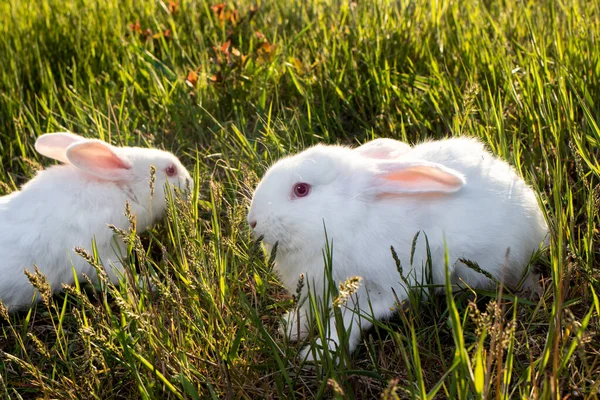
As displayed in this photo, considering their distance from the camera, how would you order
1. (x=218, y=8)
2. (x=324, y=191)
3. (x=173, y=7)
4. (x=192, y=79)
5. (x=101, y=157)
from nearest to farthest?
(x=324, y=191), (x=101, y=157), (x=192, y=79), (x=218, y=8), (x=173, y=7)

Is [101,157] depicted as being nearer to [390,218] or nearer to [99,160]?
[99,160]

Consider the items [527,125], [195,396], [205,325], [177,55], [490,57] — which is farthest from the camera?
[177,55]

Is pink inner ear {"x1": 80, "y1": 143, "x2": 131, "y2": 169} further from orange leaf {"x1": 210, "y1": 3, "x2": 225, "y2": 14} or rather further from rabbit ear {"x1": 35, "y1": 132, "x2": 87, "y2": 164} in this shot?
orange leaf {"x1": 210, "y1": 3, "x2": 225, "y2": 14}

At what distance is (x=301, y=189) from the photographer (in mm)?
2830

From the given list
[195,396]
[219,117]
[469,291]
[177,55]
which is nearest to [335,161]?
[469,291]

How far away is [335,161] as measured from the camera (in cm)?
288

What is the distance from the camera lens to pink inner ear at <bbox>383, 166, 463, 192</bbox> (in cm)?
258

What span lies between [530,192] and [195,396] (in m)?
→ 1.57

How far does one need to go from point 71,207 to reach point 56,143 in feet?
1.27

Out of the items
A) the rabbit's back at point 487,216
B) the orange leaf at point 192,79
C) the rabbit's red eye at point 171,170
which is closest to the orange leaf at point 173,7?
the orange leaf at point 192,79

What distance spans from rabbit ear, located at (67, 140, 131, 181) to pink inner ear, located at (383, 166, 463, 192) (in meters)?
1.55

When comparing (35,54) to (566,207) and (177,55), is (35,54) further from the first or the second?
(566,207)

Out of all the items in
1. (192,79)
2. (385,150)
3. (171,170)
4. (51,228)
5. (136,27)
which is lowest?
(51,228)

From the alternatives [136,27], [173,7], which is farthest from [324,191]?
[173,7]
